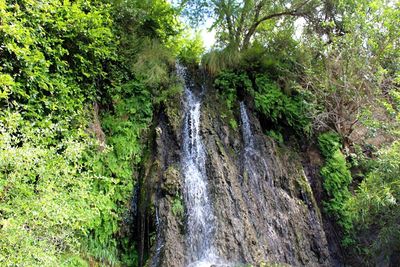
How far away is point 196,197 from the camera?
21.0ft

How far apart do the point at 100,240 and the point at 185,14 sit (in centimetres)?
763

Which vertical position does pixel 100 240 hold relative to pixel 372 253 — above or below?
above

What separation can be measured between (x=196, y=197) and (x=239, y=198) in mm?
972

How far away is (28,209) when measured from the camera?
343 centimetres

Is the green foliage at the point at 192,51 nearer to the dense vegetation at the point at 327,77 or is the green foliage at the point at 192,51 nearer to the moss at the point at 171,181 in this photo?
the dense vegetation at the point at 327,77

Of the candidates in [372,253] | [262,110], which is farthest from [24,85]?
[372,253]

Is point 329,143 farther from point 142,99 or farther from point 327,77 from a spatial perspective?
point 142,99

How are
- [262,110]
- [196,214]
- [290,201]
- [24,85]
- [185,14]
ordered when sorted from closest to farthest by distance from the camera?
1. [24,85]
2. [196,214]
3. [290,201]
4. [262,110]
5. [185,14]

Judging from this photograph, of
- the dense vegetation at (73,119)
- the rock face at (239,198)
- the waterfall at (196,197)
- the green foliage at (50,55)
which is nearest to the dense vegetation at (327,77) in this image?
the rock face at (239,198)

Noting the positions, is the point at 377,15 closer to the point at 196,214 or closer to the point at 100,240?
the point at 196,214

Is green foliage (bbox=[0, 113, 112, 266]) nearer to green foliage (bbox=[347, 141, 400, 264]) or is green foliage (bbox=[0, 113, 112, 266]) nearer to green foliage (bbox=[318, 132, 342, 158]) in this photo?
green foliage (bbox=[347, 141, 400, 264])

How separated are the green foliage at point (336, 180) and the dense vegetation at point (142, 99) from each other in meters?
0.03

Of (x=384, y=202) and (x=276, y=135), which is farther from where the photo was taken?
(x=276, y=135)

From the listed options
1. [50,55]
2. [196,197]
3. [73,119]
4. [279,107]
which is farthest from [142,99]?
[279,107]
